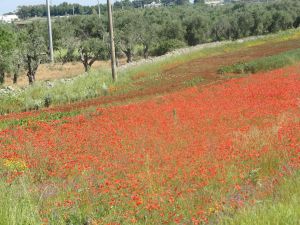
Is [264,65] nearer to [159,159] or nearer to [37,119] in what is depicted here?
[37,119]

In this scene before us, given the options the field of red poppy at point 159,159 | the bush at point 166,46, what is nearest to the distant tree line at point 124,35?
the bush at point 166,46

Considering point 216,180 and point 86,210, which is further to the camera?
point 216,180

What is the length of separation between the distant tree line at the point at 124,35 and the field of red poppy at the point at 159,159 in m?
34.0

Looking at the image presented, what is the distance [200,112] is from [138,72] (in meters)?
24.8

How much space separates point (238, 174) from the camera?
10758mm

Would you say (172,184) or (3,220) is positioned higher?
(3,220)

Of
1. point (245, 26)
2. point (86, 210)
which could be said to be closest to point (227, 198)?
point (86, 210)

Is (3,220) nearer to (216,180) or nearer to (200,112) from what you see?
(216,180)

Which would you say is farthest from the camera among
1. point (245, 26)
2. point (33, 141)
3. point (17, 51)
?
point (245, 26)

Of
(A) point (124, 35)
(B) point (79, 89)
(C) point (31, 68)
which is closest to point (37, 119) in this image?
(B) point (79, 89)

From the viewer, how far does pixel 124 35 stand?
230 ft

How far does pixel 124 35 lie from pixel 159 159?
58.8 meters

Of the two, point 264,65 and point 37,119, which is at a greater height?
point 264,65

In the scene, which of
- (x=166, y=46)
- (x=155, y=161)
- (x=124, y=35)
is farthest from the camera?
(x=166, y=46)
